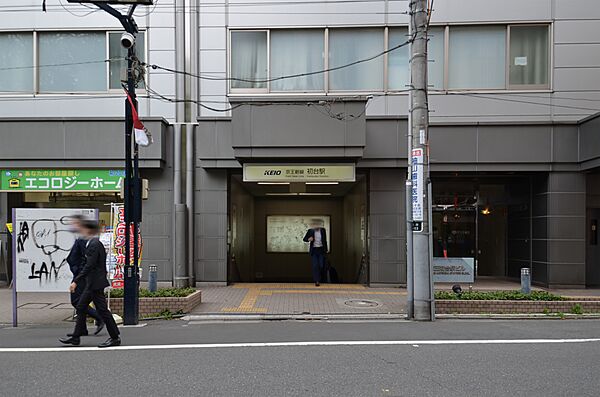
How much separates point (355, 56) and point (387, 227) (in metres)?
4.89

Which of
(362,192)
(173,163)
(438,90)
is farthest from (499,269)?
(173,163)

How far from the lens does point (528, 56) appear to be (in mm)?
12492

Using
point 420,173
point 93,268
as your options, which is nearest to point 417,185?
point 420,173

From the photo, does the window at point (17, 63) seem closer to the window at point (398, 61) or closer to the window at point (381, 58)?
the window at point (381, 58)

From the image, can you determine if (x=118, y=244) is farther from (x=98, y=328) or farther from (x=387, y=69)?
(x=387, y=69)

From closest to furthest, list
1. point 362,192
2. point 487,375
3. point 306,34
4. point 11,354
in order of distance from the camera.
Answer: point 487,375 < point 11,354 < point 306,34 < point 362,192

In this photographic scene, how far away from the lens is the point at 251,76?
42.2 feet

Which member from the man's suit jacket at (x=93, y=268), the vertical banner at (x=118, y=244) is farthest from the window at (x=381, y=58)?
the man's suit jacket at (x=93, y=268)

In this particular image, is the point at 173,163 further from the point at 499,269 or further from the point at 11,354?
the point at 499,269

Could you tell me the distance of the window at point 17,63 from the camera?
1284 cm

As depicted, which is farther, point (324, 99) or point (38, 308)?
point (324, 99)

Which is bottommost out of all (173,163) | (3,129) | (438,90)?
(173,163)

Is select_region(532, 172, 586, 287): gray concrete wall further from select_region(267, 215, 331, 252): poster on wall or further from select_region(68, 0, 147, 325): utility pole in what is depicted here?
select_region(68, 0, 147, 325): utility pole

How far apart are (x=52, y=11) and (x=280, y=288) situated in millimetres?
10013
